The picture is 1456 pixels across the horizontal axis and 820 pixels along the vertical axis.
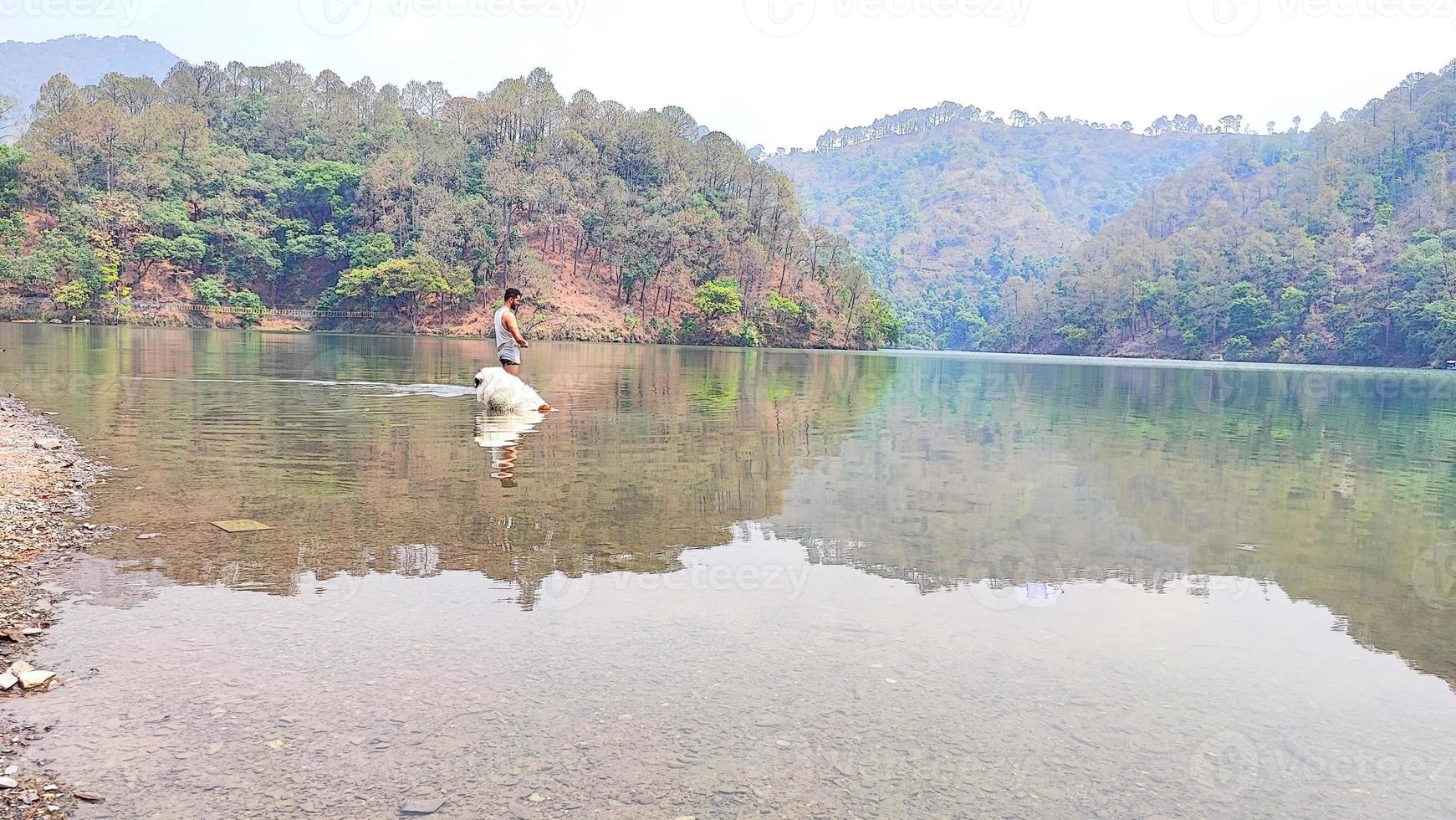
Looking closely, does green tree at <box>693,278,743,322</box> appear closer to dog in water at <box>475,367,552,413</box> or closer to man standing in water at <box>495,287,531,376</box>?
man standing in water at <box>495,287,531,376</box>

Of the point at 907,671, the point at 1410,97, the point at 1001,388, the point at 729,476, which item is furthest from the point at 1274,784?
the point at 1410,97

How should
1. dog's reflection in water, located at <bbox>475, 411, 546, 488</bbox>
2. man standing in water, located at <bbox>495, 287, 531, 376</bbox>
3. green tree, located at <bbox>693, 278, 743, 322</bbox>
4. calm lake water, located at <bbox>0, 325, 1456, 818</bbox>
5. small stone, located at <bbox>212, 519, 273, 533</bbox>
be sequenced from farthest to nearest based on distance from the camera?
green tree, located at <bbox>693, 278, 743, 322</bbox> < man standing in water, located at <bbox>495, 287, 531, 376</bbox> < dog's reflection in water, located at <bbox>475, 411, 546, 488</bbox> < small stone, located at <bbox>212, 519, 273, 533</bbox> < calm lake water, located at <bbox>0, 325, 1456, 818</bbox>

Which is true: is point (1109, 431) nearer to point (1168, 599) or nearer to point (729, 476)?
point (729, 476)

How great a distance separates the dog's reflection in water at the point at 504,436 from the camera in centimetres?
950

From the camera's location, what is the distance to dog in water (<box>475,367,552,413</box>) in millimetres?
15148

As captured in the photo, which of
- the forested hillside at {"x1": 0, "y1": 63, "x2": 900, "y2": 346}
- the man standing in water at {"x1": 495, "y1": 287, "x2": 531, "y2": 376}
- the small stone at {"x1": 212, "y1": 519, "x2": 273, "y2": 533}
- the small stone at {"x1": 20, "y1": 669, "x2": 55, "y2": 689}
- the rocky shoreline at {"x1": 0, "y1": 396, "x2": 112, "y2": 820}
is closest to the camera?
the rocky shoreline at {"x1": 0, "y1": 396, "x2": 112, "y2": 820}

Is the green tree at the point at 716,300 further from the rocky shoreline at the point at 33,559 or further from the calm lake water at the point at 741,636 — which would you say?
the rocky shoreline at the point at 33,559

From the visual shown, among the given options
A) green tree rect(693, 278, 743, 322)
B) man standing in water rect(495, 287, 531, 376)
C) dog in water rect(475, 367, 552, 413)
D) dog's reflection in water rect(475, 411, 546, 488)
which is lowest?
dog's reflection in water rect(475, 411, 546, 488)

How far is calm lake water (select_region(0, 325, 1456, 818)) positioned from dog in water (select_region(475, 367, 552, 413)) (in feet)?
11.6

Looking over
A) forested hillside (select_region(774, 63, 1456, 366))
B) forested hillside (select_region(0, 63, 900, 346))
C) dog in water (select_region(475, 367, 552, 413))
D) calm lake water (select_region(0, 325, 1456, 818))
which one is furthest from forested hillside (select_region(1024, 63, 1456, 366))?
calm lake water (select_region(0, 325, 1456, 818))

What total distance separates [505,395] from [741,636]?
11107 mm

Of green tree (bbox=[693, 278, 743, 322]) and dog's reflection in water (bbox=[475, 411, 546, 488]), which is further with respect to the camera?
green tree (bbox=[693, 278, 743, 322])

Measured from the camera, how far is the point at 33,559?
5.61m

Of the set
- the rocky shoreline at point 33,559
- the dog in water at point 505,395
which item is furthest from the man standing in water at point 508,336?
the rocky shoreline at point 33,559
